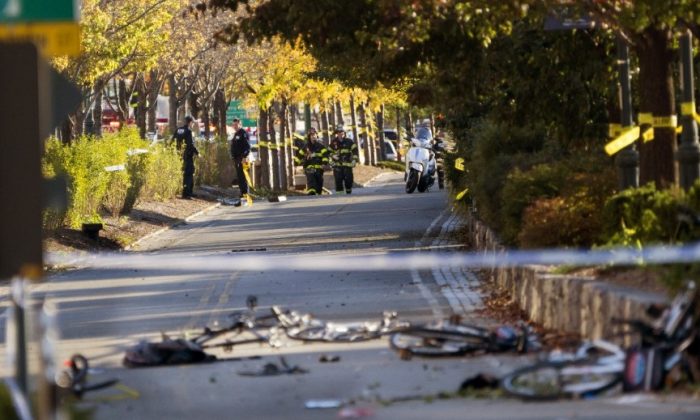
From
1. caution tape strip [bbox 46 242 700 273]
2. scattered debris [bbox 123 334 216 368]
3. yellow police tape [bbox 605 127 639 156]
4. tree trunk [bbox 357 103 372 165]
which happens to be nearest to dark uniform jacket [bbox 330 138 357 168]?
caution tape strip [bbox 46 242 700 273]

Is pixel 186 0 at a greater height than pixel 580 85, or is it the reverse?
pixel 186 0

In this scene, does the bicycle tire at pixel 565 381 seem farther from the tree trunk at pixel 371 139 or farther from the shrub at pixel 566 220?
the tree trunk at pixel 371 139

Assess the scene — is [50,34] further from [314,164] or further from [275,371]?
[314,164]

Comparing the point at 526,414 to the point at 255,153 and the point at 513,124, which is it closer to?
the point at 513,124

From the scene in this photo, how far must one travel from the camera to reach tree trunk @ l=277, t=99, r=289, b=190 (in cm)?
4850

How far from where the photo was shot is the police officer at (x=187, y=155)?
3959 centimetres

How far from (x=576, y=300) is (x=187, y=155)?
27707 mm

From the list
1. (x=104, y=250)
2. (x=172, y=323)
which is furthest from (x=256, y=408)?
(x=104, y=250)

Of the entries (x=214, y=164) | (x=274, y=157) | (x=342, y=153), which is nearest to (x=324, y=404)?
(x=342, y=153)

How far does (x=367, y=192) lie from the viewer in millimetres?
44875

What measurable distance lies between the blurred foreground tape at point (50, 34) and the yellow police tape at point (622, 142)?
26.7 feet

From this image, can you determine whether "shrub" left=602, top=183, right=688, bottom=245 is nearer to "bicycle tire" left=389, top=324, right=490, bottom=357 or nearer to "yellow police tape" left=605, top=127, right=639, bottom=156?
"yellow police tape" left=605, top=127, right=639, bottom=156

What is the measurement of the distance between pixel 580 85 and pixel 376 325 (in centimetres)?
603

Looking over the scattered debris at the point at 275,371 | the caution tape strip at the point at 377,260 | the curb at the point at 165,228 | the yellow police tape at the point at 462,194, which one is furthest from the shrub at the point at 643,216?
the curb at the point at 165,228
